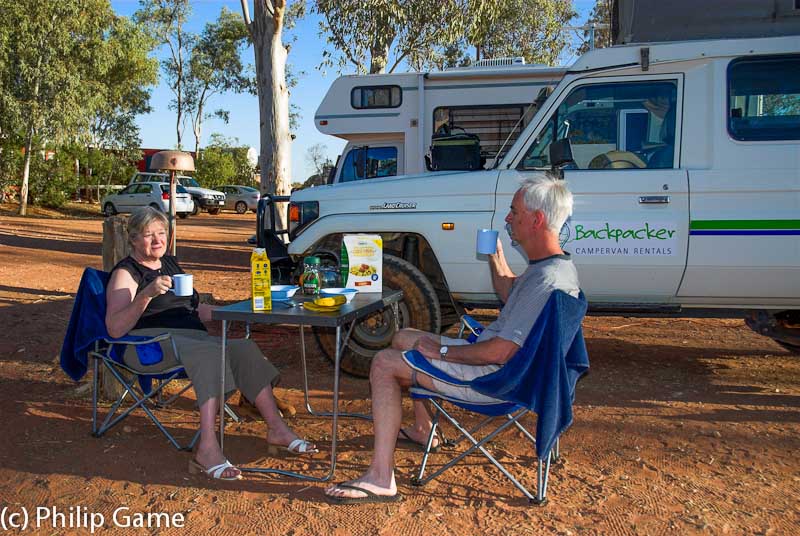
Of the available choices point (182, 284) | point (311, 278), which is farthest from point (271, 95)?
point (182, 284)

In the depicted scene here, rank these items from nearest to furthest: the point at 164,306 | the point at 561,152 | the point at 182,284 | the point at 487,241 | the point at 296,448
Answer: the point at 182,284, the point at 487,241, the point at 296,448, the point at 164,306, the point at 561,152

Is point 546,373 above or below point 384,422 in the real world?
above

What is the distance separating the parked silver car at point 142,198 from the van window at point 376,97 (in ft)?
62.9

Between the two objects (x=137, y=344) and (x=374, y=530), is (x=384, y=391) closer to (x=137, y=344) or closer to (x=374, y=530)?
(x=374, y=530)

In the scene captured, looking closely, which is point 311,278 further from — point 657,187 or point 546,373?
point 657,187

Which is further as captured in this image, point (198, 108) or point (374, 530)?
point (198, 108)

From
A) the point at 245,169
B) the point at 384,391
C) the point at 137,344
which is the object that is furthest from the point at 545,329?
the point at 245,169

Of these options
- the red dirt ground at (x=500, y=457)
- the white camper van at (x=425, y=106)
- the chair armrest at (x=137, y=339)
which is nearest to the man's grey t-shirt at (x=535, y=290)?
the red dirt ground at (x=500, y=457)

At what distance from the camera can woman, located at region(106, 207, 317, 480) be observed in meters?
3.70

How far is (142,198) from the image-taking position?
27.7m

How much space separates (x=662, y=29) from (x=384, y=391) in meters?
3.62

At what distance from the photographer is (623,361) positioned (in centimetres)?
621

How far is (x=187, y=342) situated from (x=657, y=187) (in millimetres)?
3207

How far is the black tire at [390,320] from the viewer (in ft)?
17.8
